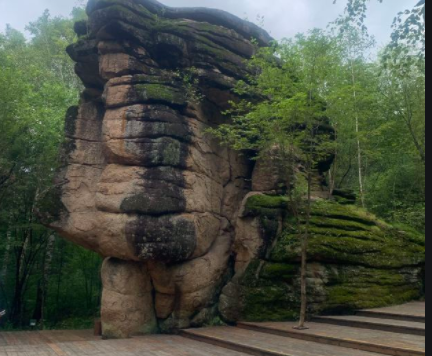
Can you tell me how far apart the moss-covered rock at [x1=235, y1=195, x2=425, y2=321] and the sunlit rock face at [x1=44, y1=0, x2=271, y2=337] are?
137 cm

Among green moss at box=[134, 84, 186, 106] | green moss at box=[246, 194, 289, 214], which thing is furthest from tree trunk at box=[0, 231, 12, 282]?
green moss at box=[246, 194, 289, 214]

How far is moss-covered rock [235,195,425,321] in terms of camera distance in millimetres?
11984

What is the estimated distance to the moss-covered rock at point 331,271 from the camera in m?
12.0

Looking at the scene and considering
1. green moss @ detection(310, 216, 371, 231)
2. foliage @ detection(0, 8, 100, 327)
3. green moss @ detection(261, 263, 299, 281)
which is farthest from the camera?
foliage @ detection(0, 8, 100, 327)

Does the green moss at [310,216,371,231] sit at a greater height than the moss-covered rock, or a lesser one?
greater

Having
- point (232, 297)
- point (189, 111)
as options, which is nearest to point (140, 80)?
point (189, 111)

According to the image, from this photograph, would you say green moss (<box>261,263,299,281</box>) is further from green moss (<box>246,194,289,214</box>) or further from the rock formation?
green moss (<box>246,194,289,214</box>)

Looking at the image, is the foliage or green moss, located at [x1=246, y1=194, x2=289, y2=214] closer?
green moss, located at [x1=246, y1=194, x2=289, y2=214]

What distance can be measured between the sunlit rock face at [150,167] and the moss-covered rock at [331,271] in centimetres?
137

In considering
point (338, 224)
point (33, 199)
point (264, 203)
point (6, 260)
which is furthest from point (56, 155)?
point (338, 224)

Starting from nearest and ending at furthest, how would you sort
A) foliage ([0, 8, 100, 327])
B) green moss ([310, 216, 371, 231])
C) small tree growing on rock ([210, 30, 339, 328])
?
small tree growing on rock ([210, 30, 339, 328])
green moss ([310, 216, 371, 231])
foliage ([0, 8, 100, 327])

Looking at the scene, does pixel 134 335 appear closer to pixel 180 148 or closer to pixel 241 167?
pixel 180 148

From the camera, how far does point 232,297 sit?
1241 centimetres
